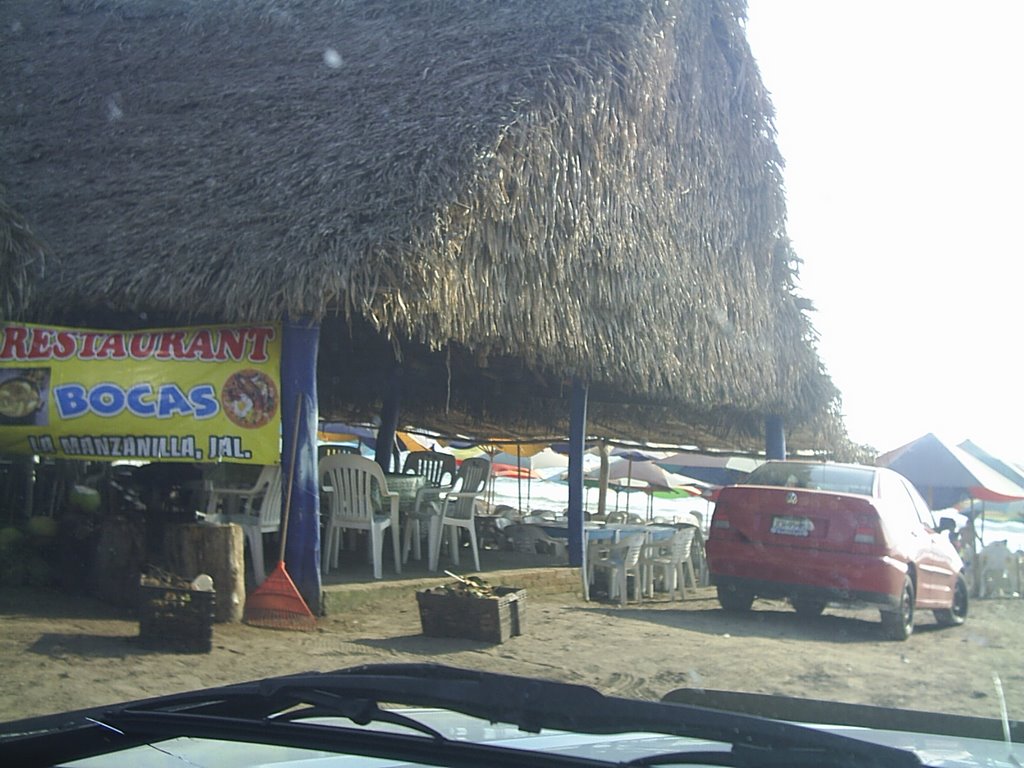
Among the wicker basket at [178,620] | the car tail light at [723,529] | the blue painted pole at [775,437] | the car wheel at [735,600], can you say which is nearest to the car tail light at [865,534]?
the car tail light at [723,529]

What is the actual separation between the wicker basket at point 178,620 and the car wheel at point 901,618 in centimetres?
633

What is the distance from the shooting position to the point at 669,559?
13625 millimetres

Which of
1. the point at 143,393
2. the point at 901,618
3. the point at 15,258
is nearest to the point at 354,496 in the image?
the point at 143,393

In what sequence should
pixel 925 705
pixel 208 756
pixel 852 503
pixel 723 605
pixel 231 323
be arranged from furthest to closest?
1. pixel 723 605
2. pixel 852 503
3. pixel 231 323
4. pixel 925 705
5. pixel 208 756

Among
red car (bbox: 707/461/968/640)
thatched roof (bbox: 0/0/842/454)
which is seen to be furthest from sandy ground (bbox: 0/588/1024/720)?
thatched roof (bbox: 0/0/842/454)

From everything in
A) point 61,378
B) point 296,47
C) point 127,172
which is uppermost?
point 296,47

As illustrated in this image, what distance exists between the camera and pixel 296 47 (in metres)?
13.4

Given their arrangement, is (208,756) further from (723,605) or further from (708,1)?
(708,1)

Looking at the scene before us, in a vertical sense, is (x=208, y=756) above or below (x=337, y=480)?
below

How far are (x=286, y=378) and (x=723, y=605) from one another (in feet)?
18.1

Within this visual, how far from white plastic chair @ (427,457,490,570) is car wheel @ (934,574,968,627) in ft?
17.4

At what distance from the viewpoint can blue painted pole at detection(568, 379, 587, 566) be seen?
12117 mm

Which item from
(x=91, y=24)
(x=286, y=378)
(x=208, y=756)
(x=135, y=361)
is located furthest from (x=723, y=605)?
(x=91, y=24)

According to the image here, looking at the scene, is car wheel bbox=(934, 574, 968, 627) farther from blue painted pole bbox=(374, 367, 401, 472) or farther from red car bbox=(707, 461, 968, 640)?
blue painted pole bbox=(374, 367, 401, 472)
